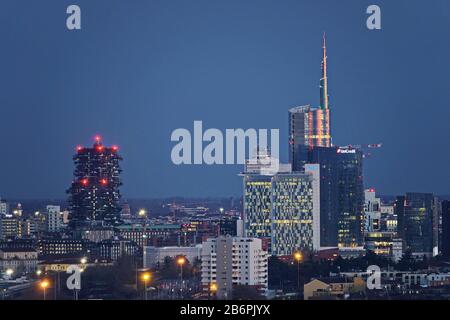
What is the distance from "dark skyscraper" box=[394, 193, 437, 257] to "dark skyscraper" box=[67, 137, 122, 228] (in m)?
4.28

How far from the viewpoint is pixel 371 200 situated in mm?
23422

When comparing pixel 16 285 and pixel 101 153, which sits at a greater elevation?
pixel 101 153

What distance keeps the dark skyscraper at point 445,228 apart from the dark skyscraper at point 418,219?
17 centimetres

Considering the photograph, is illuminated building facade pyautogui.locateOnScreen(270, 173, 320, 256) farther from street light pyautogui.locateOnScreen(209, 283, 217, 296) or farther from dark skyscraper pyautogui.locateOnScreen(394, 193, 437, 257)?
street light pyautogui.locateOnScreen(209, 283, 217, 296)

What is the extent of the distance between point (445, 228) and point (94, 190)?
5.85 meters

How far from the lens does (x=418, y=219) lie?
855 inches

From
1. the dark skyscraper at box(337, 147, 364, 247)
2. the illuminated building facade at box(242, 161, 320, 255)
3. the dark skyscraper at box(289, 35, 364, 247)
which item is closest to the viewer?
the illuminated building facade at box(242, 161, 320, 255)

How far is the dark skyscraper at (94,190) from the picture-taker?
22734 mm

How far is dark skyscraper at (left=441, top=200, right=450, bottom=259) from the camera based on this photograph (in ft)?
66.8

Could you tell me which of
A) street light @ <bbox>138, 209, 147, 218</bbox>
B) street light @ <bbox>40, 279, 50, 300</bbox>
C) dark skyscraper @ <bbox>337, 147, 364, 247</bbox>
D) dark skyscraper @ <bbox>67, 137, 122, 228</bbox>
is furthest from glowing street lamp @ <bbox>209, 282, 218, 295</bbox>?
dark skyscraper @ <bbox>337, 147, 364, 247</bbox>
